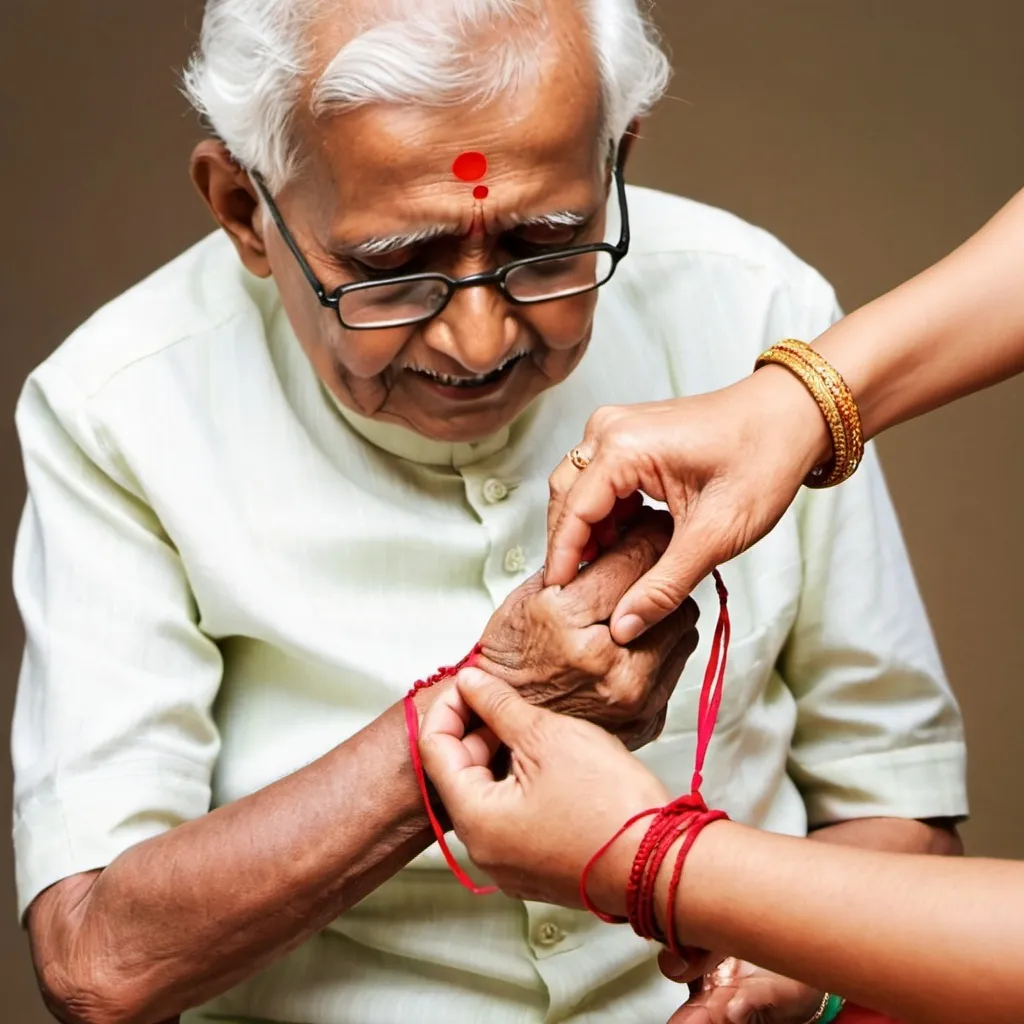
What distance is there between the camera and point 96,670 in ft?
5.75

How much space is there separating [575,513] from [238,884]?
0.49 metres

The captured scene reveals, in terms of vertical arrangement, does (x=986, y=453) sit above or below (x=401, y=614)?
below

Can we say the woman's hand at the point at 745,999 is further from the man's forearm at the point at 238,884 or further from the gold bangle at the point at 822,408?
the gold bangle at the point at 822,408

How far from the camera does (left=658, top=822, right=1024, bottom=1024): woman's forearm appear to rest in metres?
1.26

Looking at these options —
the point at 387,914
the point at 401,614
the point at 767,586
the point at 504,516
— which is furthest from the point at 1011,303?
the point at 387,914

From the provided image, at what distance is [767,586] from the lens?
1.90 metres

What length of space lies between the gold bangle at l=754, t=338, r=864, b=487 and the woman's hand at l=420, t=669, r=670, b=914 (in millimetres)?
342

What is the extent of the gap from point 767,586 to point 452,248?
574 millimetres

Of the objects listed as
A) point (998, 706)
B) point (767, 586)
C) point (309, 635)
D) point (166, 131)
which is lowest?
point (998, 706)

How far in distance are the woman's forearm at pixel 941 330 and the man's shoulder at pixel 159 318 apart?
0.70 m

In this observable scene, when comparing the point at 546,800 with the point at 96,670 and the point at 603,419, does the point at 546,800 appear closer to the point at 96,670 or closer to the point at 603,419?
the point at 603,419

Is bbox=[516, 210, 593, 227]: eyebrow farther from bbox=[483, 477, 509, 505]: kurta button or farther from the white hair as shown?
bbox=[483, 477, 509, 505]: kurta button

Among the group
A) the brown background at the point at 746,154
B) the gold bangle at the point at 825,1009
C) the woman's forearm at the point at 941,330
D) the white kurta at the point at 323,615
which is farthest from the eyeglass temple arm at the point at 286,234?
the brown background at the point at 746,154

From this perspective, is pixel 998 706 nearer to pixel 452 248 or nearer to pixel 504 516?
pixel 504 516
